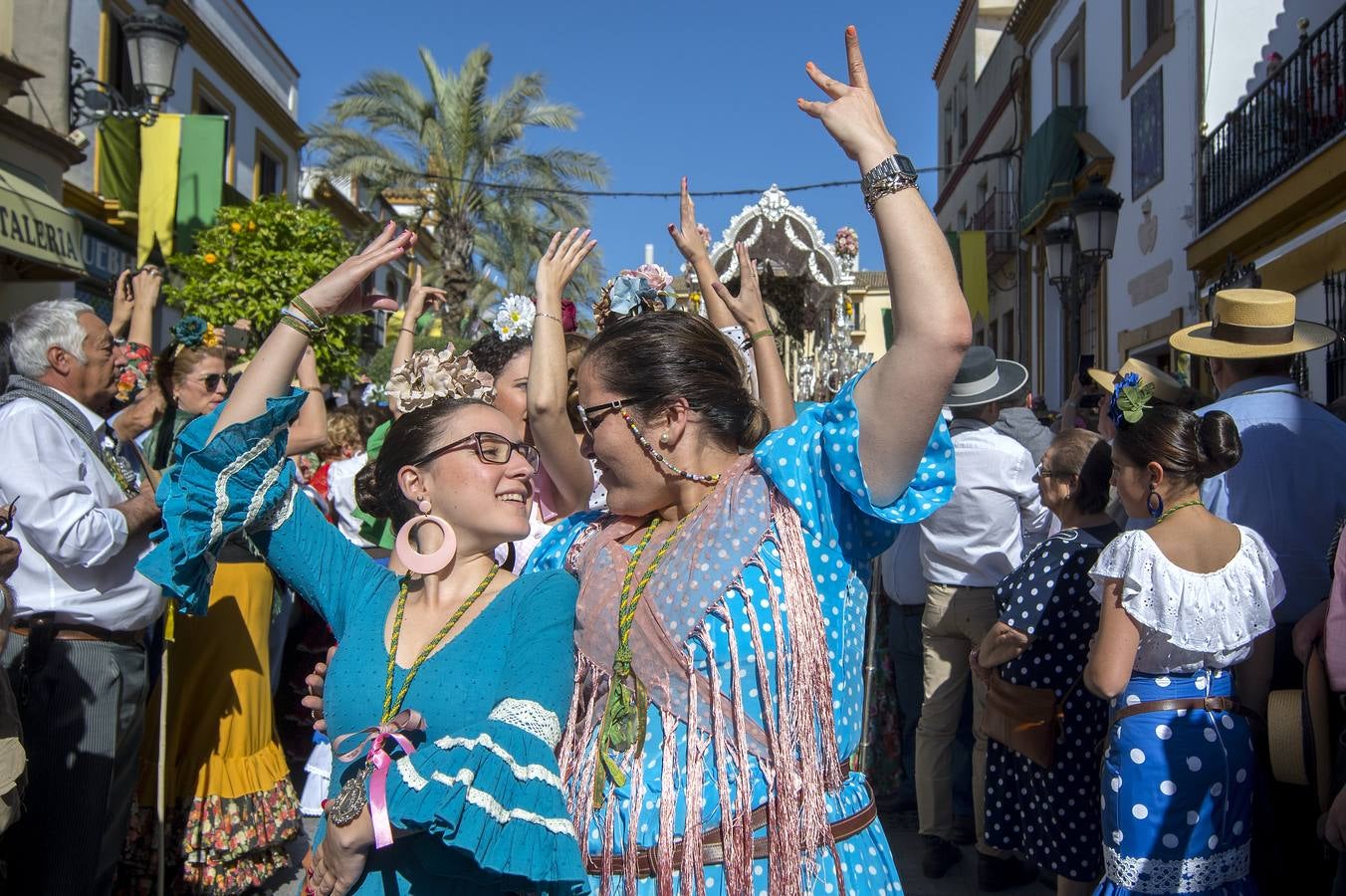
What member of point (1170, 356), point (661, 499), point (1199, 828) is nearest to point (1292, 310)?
point (1199, 828)

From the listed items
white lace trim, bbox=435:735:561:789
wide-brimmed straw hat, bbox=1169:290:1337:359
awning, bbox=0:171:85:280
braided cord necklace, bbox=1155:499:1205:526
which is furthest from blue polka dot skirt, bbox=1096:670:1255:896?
awning, bbox=0:171:85:280

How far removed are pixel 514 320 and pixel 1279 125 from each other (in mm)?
8665

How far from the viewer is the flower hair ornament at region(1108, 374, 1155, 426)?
10.6 feet

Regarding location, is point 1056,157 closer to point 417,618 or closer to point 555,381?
point 555,381

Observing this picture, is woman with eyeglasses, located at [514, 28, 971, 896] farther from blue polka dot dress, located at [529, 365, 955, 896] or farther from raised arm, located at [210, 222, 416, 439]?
raised arm, located at [210, 222, 416, 439]

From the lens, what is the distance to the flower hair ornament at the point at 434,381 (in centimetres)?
242

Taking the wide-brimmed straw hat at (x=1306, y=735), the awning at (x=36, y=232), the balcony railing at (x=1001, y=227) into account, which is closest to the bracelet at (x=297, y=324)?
the wide-brimmed straw hat at (x=1306, y=735)

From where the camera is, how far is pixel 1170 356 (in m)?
12.2

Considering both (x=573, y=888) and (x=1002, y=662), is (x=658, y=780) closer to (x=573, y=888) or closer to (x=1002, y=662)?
(x=573, y=888)

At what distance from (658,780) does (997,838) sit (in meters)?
2.69

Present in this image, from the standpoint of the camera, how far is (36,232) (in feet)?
30.0

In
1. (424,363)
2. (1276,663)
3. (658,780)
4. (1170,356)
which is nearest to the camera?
(658,780)

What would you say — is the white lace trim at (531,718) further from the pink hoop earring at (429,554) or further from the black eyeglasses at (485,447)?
the black eyeglasses at (485,447)

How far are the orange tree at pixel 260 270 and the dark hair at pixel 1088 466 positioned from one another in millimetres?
8478
